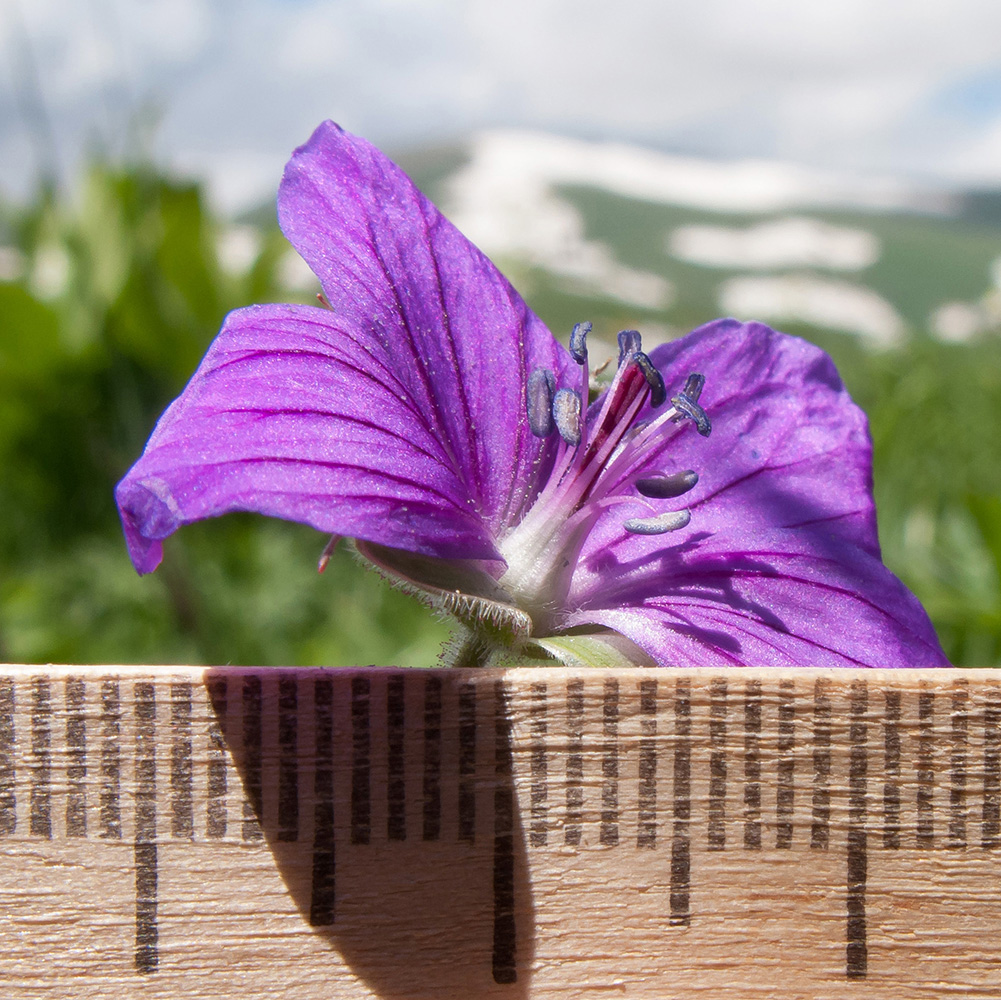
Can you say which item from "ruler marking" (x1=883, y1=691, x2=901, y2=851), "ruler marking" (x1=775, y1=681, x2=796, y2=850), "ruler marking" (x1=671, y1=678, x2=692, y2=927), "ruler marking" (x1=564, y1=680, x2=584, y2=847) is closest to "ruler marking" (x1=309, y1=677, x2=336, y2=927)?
"ruler marking" (x1=564, y1=680, x2=584, y2=847)

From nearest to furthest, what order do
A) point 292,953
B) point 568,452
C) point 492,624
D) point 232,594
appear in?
point 292,953
point 492,624
point 568,452
point 232,594

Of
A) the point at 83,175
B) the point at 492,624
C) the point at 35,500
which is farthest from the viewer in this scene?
the point at 83,175

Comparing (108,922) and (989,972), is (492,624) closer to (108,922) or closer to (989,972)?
(108,922)

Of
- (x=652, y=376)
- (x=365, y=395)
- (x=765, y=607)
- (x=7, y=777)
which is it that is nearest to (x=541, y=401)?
(x=652, y=376)

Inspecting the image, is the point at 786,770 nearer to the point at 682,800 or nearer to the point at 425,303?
the point at 682,800

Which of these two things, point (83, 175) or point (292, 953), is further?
point (83, 175)

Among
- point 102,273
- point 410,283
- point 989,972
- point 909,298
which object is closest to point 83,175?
point 102,273

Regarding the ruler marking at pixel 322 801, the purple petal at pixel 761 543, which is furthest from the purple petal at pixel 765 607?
the ruler marking at pixel 322 801
